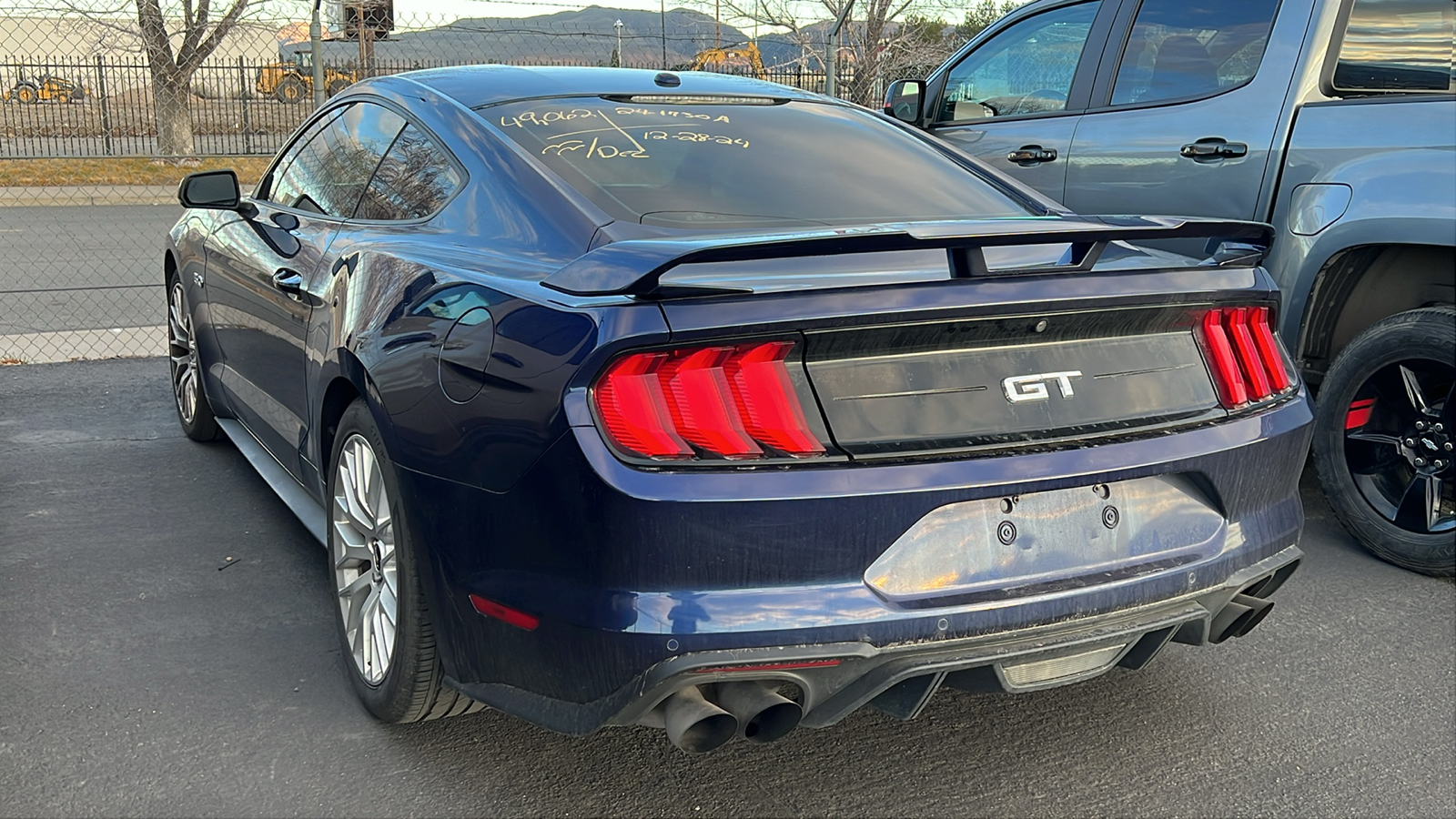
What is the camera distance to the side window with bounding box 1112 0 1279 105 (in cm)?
475

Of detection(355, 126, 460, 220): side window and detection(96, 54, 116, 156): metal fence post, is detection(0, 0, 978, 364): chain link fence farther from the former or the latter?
detection(355, 126, 460, 220): side window

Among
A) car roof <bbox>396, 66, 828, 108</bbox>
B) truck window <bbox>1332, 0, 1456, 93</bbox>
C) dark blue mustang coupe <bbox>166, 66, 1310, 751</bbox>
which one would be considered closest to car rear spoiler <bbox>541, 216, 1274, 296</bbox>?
dark blue mustang coupe <bbox>166, 66, 1310, 751</bbox>

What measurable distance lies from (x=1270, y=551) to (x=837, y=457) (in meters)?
1.09

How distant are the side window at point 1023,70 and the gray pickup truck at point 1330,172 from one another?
40 mm

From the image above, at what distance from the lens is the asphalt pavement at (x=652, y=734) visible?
2.69 m

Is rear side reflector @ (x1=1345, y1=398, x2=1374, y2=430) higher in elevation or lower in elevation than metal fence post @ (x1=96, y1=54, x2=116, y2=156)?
lower

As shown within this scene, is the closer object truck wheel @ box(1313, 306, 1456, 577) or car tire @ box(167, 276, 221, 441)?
truck wheel @ box(1313, 306, 1456, 577)

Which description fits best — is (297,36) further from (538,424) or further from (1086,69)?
(538,424)

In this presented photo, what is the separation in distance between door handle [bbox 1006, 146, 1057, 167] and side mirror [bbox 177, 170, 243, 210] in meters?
3.25

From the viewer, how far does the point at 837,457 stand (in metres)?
2.21

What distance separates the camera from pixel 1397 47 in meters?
4.52

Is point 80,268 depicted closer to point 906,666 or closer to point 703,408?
point 703,408

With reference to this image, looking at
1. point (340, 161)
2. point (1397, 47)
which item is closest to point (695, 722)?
point (340, 161)

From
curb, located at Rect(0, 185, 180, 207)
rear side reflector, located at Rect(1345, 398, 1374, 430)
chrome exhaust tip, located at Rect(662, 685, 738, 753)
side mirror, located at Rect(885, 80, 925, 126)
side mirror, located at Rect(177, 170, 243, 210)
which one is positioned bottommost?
curb, located at Rect(0, 185, 180, 207)
